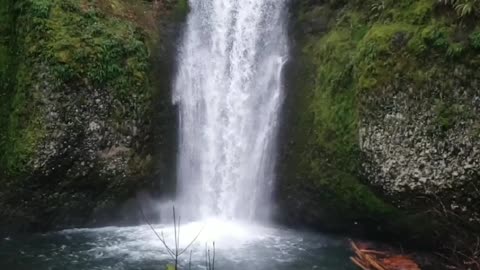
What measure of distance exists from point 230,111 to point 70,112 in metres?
3.87

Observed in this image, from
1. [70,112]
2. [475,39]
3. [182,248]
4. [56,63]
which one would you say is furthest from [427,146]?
[56,63]

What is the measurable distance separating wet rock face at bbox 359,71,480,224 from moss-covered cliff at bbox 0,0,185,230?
522 cm

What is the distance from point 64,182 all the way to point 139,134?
6.46 feet

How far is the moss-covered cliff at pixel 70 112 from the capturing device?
10508 mm

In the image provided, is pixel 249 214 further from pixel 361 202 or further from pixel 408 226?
pixel 408 226

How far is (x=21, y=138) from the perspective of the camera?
10.5 m

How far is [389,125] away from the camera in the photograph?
979cm

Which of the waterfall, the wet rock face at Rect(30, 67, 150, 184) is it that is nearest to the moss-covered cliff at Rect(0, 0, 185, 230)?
the wet rock face at Rect(30, 67, 150, 184)

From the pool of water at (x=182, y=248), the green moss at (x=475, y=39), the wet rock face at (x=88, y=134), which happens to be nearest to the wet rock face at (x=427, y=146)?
the green moss at (x=475, y=39)

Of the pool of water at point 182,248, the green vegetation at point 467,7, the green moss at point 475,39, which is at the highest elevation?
the green vegetation at point 467,7

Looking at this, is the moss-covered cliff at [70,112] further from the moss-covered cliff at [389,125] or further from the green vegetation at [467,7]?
the green vegetation at [467,7]

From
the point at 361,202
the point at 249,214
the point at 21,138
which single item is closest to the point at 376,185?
the point at 361,202

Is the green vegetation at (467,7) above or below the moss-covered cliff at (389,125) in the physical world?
above

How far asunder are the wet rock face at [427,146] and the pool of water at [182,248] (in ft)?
6.36
